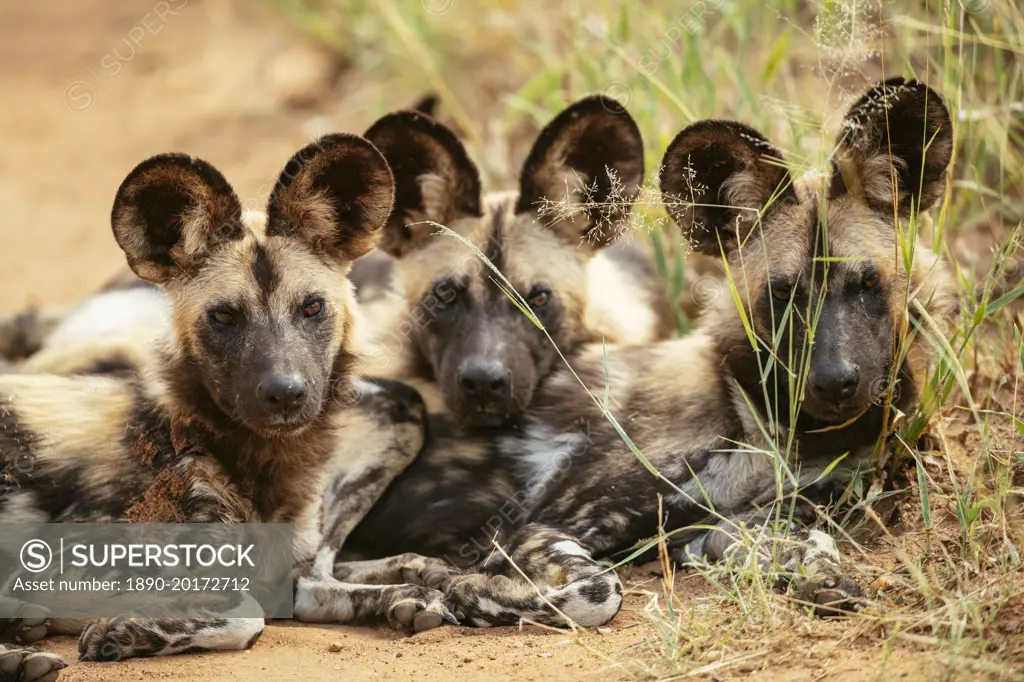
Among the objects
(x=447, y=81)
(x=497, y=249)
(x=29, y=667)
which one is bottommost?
(x=29, y=667)

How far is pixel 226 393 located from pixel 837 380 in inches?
59.9

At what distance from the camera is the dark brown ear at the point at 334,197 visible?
10.5ft

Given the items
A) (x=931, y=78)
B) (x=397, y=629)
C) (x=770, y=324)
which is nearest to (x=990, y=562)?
(x=770, y=324)

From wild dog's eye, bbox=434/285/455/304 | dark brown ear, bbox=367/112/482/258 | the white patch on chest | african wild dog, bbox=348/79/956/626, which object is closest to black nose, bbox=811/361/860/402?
african wild dog, bbox=348/79/956/626

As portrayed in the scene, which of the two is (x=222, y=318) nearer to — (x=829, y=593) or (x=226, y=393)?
(x=226, y=393)

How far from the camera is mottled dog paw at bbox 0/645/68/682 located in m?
2.56

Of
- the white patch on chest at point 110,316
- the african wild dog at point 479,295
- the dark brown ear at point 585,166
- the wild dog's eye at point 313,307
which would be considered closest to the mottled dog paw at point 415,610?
the african wild dog at point 479,295

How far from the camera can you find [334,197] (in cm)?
333

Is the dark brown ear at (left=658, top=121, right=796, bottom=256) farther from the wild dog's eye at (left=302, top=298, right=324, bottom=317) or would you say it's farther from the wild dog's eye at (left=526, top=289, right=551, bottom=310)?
the wild dog's eye at (left=302, top=298, right=324, bottom=317)

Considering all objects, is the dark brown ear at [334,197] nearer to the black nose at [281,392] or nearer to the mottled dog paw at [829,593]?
the black nose at [281,392]

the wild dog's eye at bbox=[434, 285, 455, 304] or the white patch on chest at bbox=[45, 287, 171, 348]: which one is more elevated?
the wild dog's eye at bbox=[434, 285, 455, 304]

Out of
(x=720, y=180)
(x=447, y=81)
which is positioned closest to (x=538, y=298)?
(x=720, y=180)

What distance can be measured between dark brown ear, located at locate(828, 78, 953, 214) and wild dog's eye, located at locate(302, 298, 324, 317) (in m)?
1.41

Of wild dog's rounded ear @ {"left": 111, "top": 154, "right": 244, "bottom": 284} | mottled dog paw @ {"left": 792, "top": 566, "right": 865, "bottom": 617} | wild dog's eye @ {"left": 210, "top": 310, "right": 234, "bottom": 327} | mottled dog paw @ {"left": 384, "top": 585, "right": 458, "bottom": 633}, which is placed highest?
wild dog's rounded ear @ {"left": 111, "top": 154, "right": 244, "bottom": 284}
